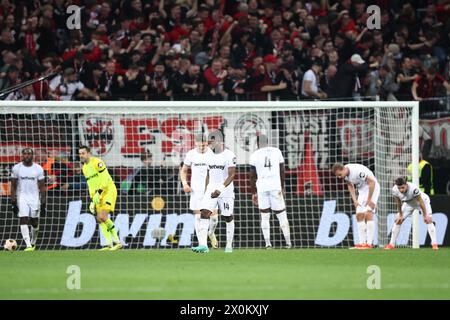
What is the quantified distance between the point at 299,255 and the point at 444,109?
6.49 m

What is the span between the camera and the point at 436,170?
22328 millimetres

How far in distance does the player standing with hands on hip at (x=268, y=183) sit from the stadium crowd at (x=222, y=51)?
101 inches

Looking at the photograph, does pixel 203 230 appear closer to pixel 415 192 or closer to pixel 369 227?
pixel 369 227

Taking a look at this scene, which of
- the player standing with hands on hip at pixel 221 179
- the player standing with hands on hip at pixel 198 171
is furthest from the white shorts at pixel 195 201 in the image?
the player standing with hands on hip at pixel 221 179

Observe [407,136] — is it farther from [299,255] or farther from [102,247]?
[102,247]

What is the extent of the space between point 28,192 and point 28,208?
334 mm

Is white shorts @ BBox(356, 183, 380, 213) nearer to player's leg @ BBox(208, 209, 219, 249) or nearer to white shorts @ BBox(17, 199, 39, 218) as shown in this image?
player's leg @ BBox(208, 209, 219, 249)

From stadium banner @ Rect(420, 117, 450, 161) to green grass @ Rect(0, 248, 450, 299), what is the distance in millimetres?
3865

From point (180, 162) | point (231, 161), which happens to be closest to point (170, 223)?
point (180, 162)

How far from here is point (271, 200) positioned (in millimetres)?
20438

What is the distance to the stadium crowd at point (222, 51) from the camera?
22.8m

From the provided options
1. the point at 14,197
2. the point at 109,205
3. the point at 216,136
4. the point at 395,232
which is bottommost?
the point at 395,232

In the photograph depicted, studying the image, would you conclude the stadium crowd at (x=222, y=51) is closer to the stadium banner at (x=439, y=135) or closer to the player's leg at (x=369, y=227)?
the stadium banner at (x=439, y=135)
